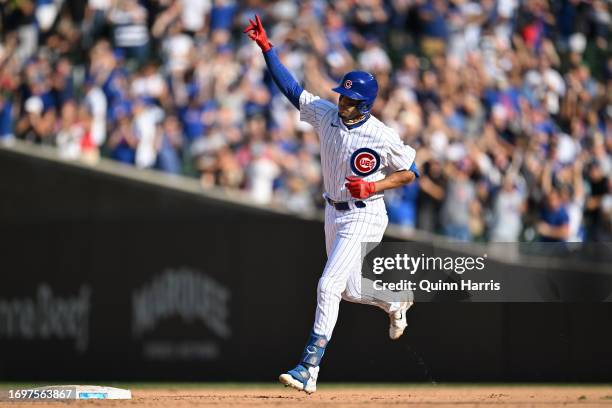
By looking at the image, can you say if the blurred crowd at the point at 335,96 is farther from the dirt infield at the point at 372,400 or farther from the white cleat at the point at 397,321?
the white cleat at the point at 397,321

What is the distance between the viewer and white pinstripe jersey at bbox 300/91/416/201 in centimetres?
870

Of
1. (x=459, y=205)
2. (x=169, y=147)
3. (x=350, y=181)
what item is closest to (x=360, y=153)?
(x=350, y=181)

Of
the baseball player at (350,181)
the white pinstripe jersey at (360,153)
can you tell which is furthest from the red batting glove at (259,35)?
the white pinstripe jersey at (360,153)

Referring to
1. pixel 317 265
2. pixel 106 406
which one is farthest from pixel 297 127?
pixel 106 406

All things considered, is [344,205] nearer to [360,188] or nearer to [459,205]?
[360,188]

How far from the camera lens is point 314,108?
9008 millimetres

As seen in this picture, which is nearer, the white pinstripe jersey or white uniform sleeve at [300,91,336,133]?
the white pinstripe jersey

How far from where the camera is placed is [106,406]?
842 centimetres

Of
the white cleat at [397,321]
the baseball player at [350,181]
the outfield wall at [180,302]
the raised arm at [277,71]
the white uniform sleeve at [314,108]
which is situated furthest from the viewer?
the outfield wall at [180,302]

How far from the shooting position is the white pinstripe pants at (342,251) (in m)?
8.67

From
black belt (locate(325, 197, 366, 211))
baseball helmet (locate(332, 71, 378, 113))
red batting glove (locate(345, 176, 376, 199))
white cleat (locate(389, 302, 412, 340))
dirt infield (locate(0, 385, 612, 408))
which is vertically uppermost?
baseball helmet (locate(332, 71, 378, 113))

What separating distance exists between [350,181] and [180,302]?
6151 millimetres

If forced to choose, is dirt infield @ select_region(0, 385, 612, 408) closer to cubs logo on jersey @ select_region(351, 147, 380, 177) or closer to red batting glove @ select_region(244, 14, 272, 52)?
cubs logo on jersey @ select_region(351, 147, 380, 177)

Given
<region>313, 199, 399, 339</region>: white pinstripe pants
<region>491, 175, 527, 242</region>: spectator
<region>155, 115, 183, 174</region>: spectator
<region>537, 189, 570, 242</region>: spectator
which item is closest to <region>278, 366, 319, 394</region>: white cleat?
<region>313, 199, 399, 339</region>: white pinstripe pants
